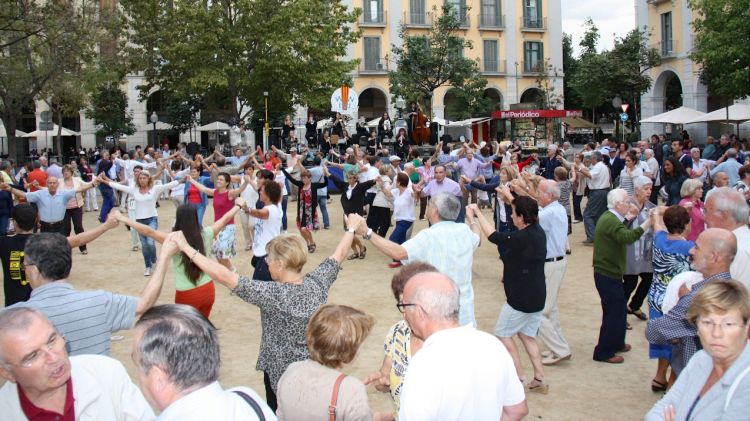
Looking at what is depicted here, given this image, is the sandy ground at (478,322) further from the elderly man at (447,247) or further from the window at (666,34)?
the window at (666,34)

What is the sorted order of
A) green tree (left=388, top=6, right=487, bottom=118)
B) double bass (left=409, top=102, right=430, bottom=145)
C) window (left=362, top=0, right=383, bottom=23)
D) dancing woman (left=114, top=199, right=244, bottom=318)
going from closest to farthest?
dancing woman (left=114, top=199, right=244, bottom=318) < double bass (left=409, top=102, right=430, bottom=145) < green tree (left=388, top=6, right=487, bottom=118) < window (left=362, top=0, right=383, bottom=23)

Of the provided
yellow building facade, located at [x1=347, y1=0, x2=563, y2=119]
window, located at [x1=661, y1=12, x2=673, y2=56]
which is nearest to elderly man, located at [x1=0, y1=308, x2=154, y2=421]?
window, located at [x1=661, y1=12, x2=673, y2=56]

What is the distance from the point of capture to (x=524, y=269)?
6086mm

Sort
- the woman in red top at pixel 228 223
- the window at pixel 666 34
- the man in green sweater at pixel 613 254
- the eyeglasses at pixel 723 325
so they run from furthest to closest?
the window at pixel 666 34 < the woman in red top at pixel 228 223 < the man in green sweater at pixel 613 254 < the eyeglasses at pixel 723 325

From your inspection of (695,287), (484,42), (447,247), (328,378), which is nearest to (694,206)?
(695,287)

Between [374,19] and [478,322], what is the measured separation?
41062 mm

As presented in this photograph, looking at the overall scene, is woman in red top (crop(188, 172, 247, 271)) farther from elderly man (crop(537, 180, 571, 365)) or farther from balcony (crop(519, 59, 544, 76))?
balcony (crop(519, 59, 544, 76))

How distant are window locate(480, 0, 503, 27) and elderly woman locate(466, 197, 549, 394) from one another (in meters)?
45.6

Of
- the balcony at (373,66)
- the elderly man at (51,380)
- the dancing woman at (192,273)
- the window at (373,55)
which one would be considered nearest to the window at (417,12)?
the window at (373,55)

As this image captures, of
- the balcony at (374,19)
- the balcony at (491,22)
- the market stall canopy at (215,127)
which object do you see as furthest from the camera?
the balcony at (491,22)

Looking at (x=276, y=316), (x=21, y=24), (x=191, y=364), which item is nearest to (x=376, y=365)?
(x=276, y=316)

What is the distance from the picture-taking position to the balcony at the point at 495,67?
50.2 meters

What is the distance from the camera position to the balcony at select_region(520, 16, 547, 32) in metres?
50.8

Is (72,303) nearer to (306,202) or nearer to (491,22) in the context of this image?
(306,202)
